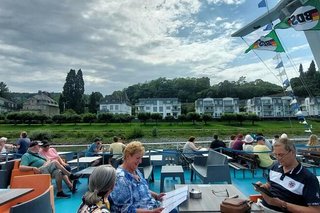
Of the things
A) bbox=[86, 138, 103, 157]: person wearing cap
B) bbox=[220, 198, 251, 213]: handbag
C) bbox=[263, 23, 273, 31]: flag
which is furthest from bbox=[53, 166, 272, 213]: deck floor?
bbox=[263, 23, 273, 31]: flag

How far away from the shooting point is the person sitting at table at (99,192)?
1799mm

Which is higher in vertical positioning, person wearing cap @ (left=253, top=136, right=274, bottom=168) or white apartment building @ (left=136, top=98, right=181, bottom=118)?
white apartment building @ (left=136, top=98, right=181, bottom=118)

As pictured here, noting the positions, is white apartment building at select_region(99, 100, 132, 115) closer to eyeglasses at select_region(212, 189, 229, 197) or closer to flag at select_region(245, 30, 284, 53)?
flag at select_region(245, 30, 284, 53)

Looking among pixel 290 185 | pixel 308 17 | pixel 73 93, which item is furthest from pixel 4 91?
pixel 290 185

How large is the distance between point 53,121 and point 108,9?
145 feet

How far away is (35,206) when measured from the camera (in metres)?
2.11

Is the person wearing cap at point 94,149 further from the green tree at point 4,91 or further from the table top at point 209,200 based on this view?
the green tree at point 4,91

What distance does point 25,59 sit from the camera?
30.4 meters

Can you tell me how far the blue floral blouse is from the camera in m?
2.47

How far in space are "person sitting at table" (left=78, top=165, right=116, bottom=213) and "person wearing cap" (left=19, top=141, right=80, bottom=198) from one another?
3708mm

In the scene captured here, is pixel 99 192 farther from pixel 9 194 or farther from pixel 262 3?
pixel 262 3

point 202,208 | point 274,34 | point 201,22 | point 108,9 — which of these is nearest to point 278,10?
point 274,34

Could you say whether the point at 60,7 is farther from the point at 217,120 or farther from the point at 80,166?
the point at 217,120

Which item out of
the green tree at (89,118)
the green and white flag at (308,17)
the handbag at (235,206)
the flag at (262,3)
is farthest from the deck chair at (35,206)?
the green tree at (89,118)
